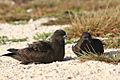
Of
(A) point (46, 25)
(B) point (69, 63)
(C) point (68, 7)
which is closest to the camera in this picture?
(B) point (69, 63)

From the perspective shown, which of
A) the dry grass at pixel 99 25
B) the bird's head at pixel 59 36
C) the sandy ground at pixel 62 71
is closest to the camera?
the sandy ground at pixel 62 71

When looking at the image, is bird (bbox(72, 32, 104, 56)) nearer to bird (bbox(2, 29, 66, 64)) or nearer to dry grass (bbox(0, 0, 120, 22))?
bird (bbox(2, 29, 66, 64))

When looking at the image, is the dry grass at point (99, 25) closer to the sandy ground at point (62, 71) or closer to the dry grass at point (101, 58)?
the sandy ground at point (62, 71)

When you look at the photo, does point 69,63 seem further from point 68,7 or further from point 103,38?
point 68,7

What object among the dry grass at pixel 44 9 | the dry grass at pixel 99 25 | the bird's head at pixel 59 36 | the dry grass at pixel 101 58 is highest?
the bird's head at pixel 59 36

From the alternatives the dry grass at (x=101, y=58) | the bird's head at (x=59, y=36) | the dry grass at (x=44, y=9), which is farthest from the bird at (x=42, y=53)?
the dry grass at (x=44, y=9)

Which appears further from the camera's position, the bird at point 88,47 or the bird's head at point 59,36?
the bird's head at point 59,36

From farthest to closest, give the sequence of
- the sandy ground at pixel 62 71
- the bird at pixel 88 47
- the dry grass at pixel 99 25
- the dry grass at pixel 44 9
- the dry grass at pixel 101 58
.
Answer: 1. the dry grass at pixel 44 9
2. the dry grass at pixel 99 25
3. the bird at pixel 88 47
4. the dry grass at pixel 101 58
5. the sandy ground at pixel 62 71

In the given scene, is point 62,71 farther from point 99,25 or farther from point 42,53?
point 99,25

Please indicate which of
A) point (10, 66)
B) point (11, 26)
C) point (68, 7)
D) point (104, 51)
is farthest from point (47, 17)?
point (10, 66)

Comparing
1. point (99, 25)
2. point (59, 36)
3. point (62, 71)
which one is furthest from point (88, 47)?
point (99, 25)

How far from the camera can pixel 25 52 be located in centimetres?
1257

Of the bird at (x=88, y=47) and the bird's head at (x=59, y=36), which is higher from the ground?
the bird's head at (x=59, y=36)

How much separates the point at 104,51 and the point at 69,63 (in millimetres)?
2209
